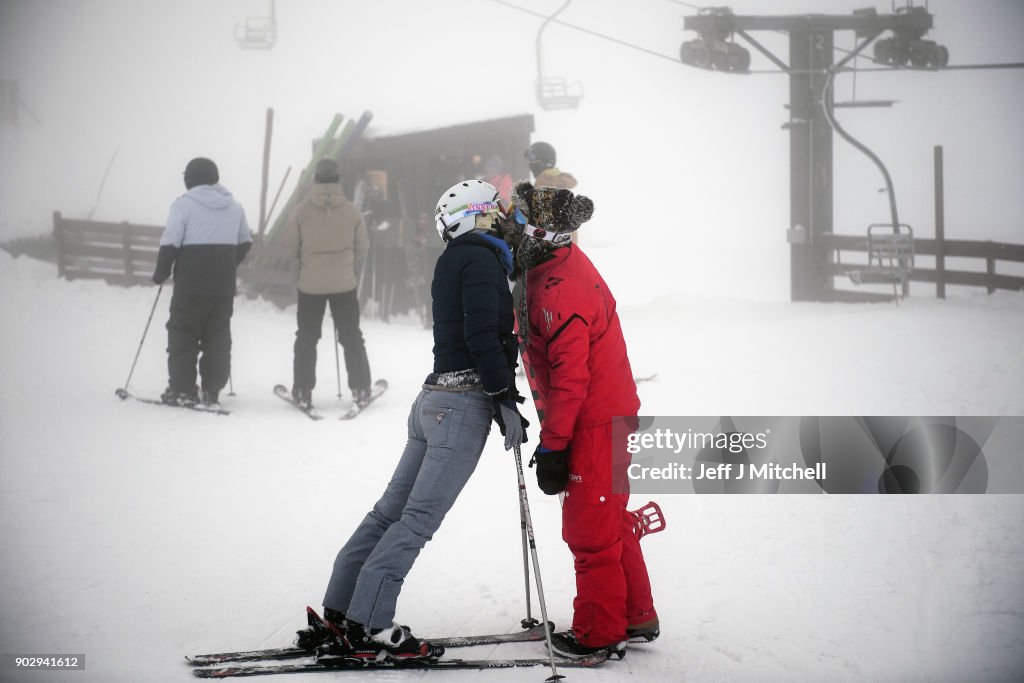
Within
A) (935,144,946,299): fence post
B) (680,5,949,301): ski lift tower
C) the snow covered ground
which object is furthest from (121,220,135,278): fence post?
(935,144,946,299): fence post

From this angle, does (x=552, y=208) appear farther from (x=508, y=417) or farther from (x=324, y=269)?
(x=324, y=269)

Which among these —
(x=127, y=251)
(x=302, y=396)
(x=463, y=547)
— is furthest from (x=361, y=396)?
(x=127, y=251)

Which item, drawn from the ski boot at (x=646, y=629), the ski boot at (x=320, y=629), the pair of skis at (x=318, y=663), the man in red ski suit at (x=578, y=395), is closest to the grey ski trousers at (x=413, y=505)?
the ski boot at (x=320, y=629)

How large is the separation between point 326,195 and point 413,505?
185 inches

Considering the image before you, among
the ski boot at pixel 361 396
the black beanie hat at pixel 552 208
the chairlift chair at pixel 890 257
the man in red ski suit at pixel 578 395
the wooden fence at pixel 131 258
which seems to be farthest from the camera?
the wooden fence at pixel 131 258

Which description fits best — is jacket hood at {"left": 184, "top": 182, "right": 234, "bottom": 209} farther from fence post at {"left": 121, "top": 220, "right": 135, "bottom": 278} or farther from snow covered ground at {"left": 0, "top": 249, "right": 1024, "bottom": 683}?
fence post at {"left": 121, "top": 220, "right": 135, "bottom": 278}

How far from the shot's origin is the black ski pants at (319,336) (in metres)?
7.25

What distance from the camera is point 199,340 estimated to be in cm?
732

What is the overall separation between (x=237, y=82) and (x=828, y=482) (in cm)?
3169

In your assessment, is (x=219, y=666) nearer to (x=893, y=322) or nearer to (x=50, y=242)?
(x=893, y=322)

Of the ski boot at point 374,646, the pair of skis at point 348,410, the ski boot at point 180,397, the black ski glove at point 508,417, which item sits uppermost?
the black ski glove at point 508,417

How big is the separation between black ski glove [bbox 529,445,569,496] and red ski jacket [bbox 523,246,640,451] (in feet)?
0.09

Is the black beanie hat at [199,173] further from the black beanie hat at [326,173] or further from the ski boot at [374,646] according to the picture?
the ski boot at [374,646]

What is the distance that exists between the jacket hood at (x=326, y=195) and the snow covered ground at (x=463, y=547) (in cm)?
166
